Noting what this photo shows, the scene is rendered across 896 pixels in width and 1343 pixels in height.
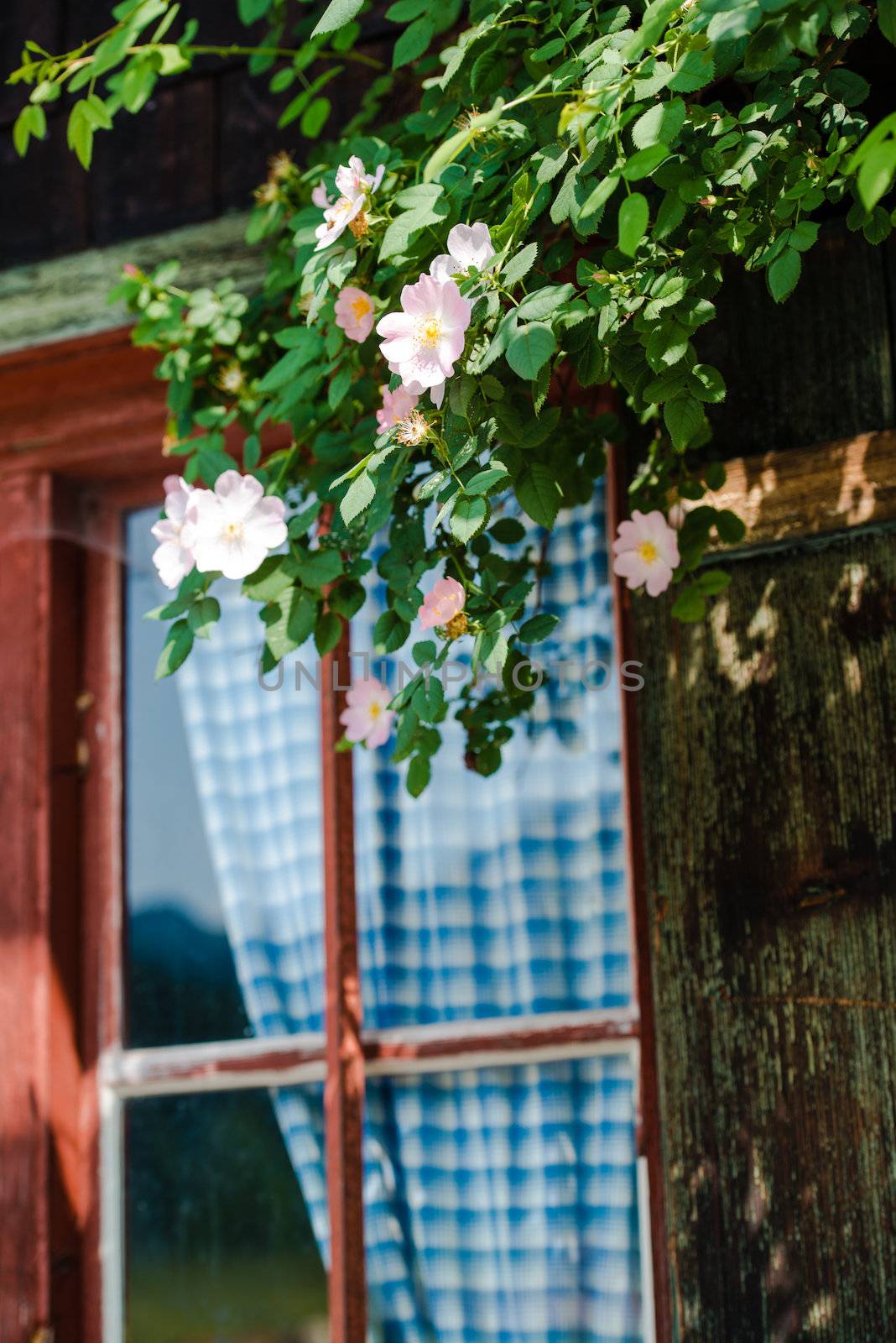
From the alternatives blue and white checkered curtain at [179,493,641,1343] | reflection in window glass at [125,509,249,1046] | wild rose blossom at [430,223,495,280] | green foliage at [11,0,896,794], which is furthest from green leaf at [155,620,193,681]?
reflection in window glass at [125,509,249,1046]

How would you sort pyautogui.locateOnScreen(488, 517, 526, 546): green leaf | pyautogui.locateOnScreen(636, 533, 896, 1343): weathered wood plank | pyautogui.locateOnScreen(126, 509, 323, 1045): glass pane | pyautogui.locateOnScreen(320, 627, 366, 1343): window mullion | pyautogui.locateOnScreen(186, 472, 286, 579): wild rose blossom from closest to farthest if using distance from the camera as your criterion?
pyautogui.locateOnScreen(186, 472, 286, 579): wild rose blossom, pyautogui.locateOnScreen(636, 533, 896, 1343): weathered wood plank, pyautogui.locateOnScreen(488, 517, 526, 546): green leaf, pyautogui.locateOnScreen(320, 627, 366, 1343): window mullion, pyautogui.locateOnScreen(126, 509, 323, 1045): glass pane

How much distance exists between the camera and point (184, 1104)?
6.57ft

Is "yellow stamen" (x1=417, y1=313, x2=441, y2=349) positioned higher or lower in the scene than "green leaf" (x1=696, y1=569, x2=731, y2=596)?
higher

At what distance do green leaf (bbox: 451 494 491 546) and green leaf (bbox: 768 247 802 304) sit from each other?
31 centimetres

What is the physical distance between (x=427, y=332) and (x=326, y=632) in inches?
14.5

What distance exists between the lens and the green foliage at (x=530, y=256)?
1.11 metres

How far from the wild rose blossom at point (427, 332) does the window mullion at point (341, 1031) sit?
786 mm

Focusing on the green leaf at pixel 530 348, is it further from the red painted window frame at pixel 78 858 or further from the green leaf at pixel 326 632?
the red painted window frame at pixel 78 858

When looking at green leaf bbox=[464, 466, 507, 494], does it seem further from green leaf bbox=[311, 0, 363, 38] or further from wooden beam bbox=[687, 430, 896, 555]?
wooden beam bbox=[687, 430, 896, 555]

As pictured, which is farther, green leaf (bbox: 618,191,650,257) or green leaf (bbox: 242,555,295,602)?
green leaf (bbox: 242,555,295,602)

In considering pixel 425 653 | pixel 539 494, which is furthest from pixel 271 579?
pixel 539 494

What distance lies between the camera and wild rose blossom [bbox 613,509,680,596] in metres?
1.51

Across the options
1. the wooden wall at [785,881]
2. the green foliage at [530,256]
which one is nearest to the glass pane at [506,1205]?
the wooden wall at [785,881]

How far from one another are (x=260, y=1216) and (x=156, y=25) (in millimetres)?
1814
